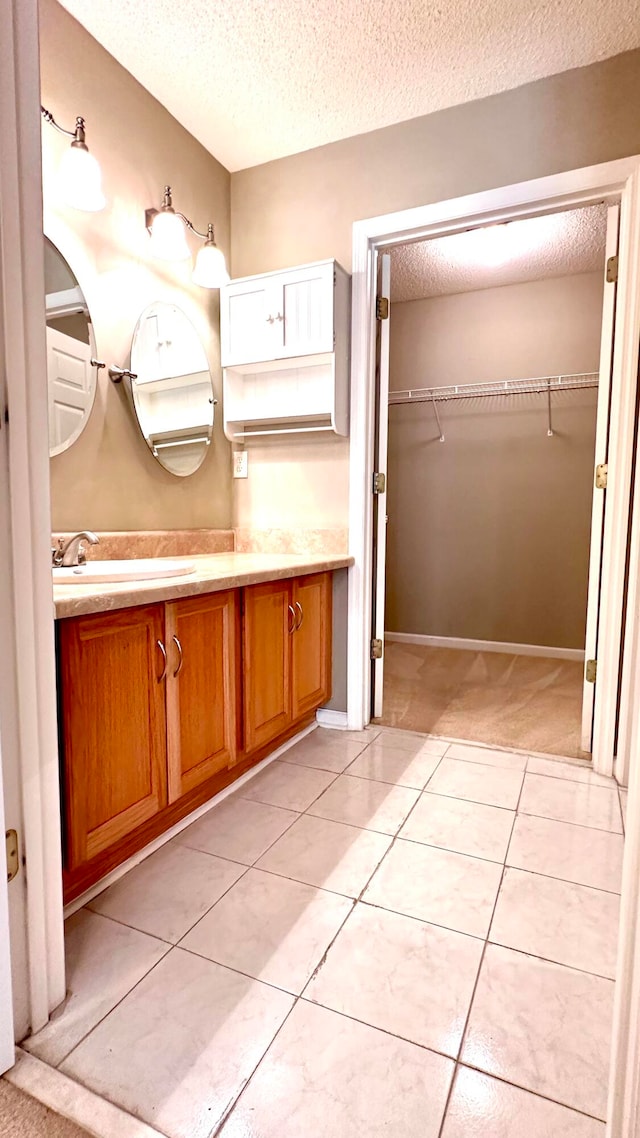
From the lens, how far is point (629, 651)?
1.82 meters

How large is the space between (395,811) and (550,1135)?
95cm

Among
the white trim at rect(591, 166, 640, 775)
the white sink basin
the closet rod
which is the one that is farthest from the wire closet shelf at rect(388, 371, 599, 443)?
the white sink basin

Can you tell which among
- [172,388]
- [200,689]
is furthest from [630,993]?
[172,388]

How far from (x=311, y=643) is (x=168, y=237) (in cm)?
163

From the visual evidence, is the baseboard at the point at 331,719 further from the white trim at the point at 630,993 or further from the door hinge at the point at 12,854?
the white trim at the point at 630,993

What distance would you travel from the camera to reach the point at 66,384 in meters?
1.70

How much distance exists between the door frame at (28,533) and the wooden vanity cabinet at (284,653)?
2.75 ft

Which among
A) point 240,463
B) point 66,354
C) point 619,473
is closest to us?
point 66,354

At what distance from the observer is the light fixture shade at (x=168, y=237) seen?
197 cm

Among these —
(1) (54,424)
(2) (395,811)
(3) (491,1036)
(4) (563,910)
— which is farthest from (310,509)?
(3) (491,1036)

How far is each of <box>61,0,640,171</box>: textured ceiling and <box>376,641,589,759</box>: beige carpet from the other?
254cm

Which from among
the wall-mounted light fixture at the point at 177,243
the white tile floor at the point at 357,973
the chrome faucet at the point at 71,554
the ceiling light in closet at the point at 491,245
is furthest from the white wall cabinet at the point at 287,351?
the white tile floor at the point at 357,973

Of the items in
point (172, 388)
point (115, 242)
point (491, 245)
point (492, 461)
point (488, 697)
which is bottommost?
point (488, 697)

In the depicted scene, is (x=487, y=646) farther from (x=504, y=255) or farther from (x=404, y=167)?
(x=404, y=167)
